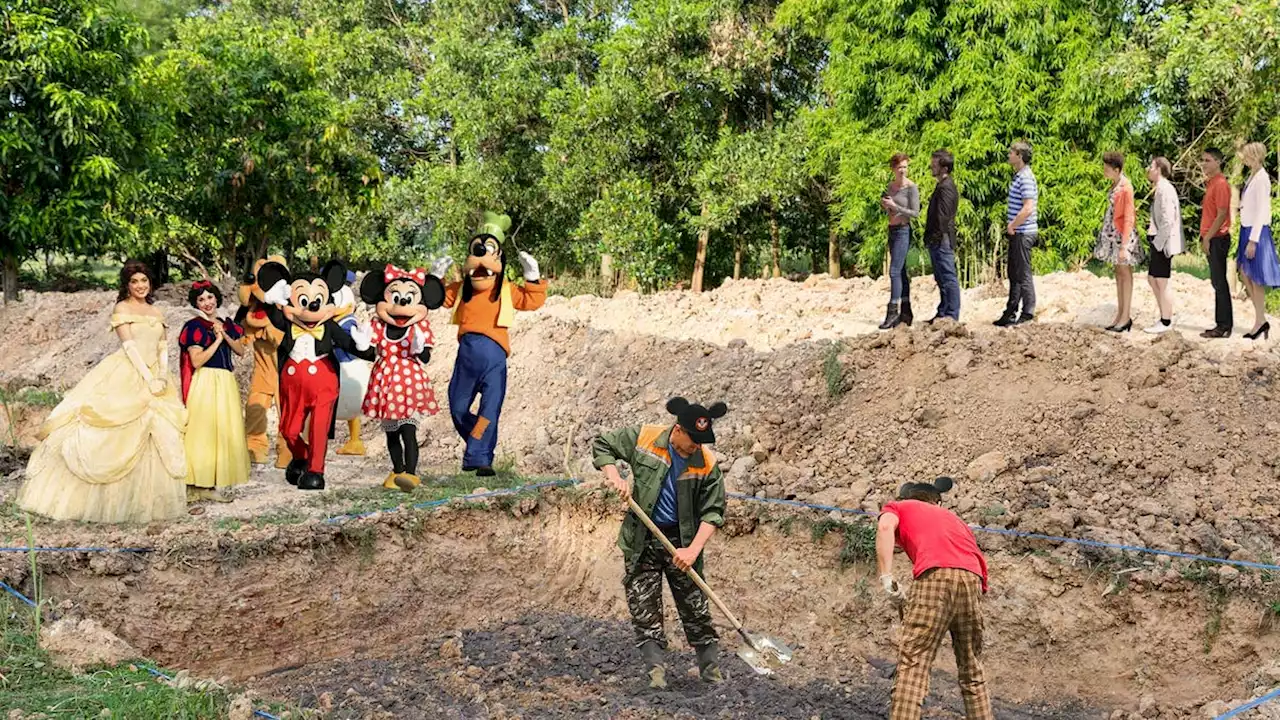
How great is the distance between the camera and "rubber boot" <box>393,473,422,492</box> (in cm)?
900

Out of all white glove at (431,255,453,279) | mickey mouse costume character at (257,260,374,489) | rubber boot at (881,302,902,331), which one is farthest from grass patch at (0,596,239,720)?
rubber boot at (881,302,902,331)

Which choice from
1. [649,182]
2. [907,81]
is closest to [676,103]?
[649,182]

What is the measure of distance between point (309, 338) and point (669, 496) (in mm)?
3320

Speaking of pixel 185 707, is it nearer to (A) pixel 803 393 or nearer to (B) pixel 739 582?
(B) pixel 739 582

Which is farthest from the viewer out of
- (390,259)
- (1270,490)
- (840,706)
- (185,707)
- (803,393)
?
(390,259)

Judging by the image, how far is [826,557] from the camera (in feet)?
27.0

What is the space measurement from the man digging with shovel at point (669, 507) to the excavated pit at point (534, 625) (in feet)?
1.53

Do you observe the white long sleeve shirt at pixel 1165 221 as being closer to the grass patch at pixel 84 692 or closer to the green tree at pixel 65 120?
the grass patch at pixel 84 692

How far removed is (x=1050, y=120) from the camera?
1723cm

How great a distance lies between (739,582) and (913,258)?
570 inches

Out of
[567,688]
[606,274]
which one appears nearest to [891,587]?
[567,688]

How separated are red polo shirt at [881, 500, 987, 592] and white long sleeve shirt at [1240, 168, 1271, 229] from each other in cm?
528

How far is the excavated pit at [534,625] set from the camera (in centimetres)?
681

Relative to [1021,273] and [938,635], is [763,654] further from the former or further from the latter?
[1021,273]
